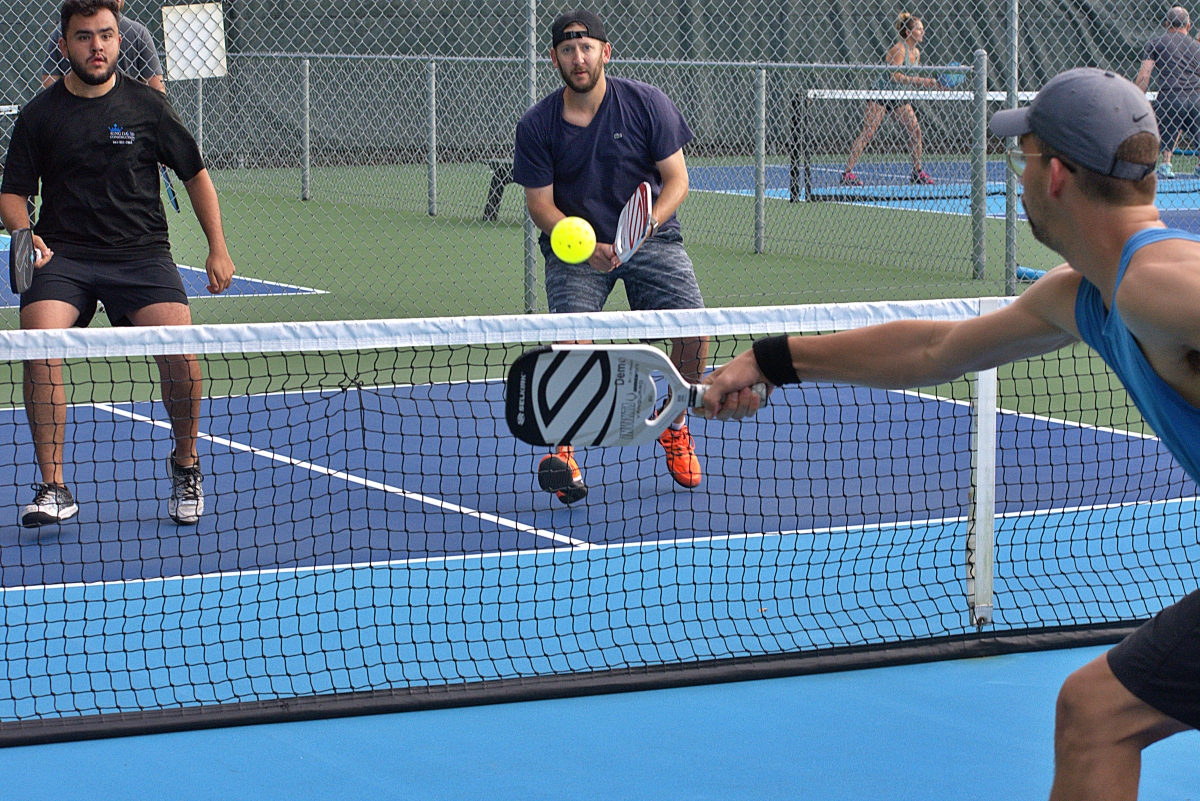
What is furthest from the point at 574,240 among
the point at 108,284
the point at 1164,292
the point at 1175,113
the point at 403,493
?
the point at 1175,113

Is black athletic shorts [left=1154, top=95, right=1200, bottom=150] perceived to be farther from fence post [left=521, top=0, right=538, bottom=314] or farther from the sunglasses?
the sunglasses

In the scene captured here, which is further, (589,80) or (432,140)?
(432,140)

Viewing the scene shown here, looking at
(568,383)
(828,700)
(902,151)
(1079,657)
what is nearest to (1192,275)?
(568,383)

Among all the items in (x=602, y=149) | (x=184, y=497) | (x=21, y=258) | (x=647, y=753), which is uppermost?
(x=602, y=149)

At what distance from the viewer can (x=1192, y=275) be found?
192cm

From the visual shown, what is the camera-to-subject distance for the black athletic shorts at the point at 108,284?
513cm

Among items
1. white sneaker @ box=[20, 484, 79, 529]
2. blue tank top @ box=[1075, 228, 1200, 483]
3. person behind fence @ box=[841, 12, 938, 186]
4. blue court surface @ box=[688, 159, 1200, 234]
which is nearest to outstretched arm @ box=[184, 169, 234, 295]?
white sneaker @ box=[20, 484, 79, 529]

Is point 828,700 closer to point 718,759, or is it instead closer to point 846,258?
point 718,759

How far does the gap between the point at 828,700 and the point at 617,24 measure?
15059 millimetres

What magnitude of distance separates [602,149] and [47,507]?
2352 millimetres

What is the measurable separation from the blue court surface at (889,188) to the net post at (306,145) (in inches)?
151

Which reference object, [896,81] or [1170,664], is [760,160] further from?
[1170,664]

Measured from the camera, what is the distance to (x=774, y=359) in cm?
263

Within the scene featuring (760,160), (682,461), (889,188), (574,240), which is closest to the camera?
(574,240)
